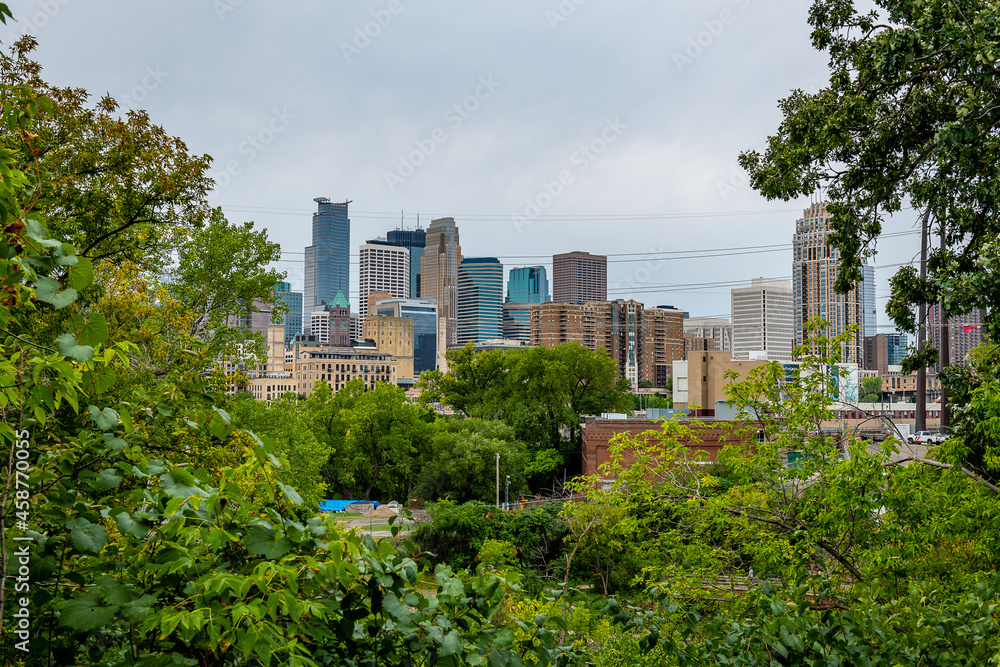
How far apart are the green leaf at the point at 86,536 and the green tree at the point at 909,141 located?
318 inches

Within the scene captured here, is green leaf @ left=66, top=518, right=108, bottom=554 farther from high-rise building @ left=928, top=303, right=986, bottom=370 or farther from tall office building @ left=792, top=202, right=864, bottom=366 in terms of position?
tall office building @ left=792, top=202, right=864, bottom=366

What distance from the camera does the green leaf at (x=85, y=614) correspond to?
6.95 ft

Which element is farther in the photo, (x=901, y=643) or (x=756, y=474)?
(x=756, y=474)

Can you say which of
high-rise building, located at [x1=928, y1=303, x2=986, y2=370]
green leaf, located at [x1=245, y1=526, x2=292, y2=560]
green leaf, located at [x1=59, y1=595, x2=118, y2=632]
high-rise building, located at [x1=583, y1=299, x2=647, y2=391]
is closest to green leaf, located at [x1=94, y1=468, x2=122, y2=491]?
green leaf, located at [x1=59, y1=595, x2=118, y2=632]

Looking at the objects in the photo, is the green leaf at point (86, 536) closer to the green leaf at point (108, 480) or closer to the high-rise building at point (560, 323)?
the green leaf at point (108, 480)

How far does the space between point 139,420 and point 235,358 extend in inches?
668

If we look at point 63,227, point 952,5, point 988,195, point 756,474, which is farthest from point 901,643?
point 63,227

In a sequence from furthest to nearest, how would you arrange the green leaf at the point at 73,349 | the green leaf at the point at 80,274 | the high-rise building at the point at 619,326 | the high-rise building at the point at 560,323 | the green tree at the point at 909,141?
the high-rise building at the point at 619,326 < the high-rise building at the point at 560,323 < the green tree at the point at 909,141 < the green leaf at the point at 80,274 < the green leaf at the point at 73,349

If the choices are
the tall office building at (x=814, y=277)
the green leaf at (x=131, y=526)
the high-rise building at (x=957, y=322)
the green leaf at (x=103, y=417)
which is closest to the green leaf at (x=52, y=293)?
the green leaf at (x=103, y=417)

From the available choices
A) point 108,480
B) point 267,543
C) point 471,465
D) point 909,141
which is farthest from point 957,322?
point 108,480

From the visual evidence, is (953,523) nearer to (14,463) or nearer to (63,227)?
(14,463)

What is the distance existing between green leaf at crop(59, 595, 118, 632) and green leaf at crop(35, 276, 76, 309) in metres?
0.96

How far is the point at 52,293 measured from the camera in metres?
1.96

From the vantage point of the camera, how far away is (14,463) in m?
2.77
